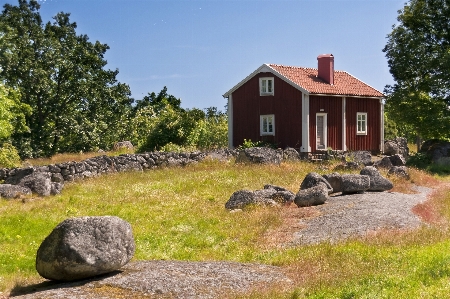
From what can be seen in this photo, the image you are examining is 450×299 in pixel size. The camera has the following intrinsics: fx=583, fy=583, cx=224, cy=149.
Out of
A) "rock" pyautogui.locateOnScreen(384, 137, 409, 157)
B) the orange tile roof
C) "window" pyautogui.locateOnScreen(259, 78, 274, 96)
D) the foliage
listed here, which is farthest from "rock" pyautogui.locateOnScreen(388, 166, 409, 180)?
the foliage

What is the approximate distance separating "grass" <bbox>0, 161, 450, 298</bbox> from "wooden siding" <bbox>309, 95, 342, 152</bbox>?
12.3 m

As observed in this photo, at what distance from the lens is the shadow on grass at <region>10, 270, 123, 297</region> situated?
38.7 ft

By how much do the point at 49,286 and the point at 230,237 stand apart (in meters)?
6.71

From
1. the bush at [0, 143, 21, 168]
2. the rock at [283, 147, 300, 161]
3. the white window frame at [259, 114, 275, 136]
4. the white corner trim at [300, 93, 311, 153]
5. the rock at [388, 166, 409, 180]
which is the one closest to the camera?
the rock at [388, 166, 409, 180]

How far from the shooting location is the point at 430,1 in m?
46.7

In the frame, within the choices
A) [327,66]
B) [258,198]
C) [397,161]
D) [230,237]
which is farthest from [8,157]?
[397,161]

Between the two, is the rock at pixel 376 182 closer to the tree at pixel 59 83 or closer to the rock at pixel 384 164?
the rock at pixel 384 164

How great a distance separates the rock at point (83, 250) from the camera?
11.8 m

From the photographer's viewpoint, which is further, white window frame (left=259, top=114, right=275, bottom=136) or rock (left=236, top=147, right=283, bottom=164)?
white window frame (left=259, top=114, right=275, bottom=136)

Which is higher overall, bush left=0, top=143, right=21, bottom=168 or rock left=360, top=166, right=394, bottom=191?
bush left=0, top=143, right=21, bottom=168

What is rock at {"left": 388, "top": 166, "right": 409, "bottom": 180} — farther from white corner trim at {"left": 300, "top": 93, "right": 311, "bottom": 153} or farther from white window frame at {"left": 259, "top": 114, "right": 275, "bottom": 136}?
white window frame at {"left": 259, "top": 114, "right": 275, "bottom": 136}

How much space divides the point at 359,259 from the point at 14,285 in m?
7.77

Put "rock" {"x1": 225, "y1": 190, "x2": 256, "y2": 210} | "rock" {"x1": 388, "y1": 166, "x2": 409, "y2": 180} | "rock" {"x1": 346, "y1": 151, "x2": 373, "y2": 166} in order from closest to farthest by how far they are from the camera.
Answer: "rock" {"x1": 225, "y1": 190, "x2": 256, "y2": 210}, "rock" {"x1": 388, "y1": 166, "x2": 409, "y2": 180}, "rock" {"x1": 346, "y1": 151, "x2": 373, "y2": 166}

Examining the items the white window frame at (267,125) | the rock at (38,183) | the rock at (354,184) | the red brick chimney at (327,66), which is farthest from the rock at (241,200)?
the red brick chimney at (327,66)
